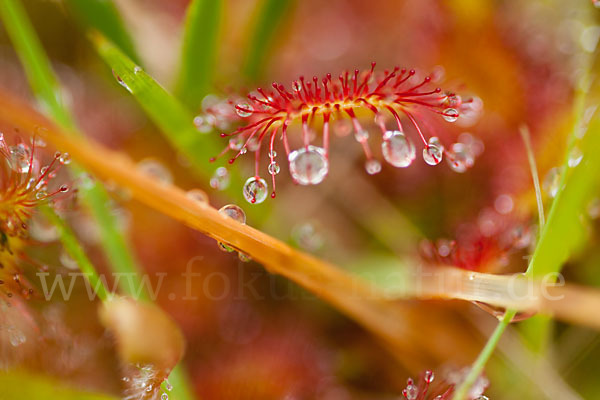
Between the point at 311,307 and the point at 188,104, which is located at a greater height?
the point at 188,104

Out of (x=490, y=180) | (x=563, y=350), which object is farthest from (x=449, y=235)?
(x=563, y=350)

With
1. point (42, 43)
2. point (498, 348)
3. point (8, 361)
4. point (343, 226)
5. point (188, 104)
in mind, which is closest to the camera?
point (8, 361)

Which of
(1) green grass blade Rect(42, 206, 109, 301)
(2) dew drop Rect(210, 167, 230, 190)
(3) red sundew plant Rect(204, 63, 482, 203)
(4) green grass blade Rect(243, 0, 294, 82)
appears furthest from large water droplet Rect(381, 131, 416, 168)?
(4) green grass blade Rect(243, 0, 294, 82)

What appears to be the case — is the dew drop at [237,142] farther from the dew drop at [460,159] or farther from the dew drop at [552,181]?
the dew drop at [552,181]

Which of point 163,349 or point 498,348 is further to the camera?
point 498,348

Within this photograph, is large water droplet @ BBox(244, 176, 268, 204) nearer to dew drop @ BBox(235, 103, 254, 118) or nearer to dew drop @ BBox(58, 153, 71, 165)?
dew drop @ BBox(235, 103, 254, 118)

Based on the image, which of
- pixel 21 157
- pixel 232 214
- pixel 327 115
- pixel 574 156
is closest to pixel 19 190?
pixel 21 157

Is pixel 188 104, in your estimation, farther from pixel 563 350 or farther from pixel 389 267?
pixel 563 350
